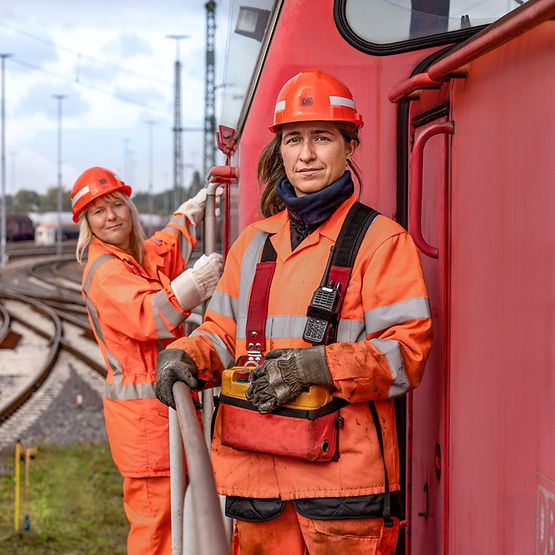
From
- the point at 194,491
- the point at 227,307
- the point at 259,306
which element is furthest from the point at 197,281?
the point at 194,491

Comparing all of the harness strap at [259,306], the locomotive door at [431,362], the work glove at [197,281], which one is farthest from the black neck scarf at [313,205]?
the work glove at [197,281]

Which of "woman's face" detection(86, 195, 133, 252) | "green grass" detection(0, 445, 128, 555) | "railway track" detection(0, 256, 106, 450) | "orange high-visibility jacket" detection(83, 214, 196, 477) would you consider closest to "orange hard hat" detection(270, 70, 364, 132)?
"orange high-visibility jacket" detection(83, 214, 196, 477)

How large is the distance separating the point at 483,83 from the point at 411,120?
77cm

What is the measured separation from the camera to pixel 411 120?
3471 mm

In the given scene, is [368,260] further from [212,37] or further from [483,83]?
[212,37]

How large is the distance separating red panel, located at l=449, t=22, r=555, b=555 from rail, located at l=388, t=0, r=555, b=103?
49 millimetres

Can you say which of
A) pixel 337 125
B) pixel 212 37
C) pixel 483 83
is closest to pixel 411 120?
pixel 337 125

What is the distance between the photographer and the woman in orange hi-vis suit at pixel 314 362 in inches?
107

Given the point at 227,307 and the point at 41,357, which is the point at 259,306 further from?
the point at 41,357

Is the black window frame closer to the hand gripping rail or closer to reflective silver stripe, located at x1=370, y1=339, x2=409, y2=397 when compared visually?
reflective silver stripe, located at x1=370, y1=339, x2=409, y2=397

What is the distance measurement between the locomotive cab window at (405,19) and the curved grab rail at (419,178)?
704mm

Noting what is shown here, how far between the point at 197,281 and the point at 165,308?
0.20 m

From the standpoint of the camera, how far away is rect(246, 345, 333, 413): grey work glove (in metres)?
2.68

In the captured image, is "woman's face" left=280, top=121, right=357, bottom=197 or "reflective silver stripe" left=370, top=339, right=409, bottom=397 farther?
"woman's face" left=280, top=121, right=357, bottom=197
